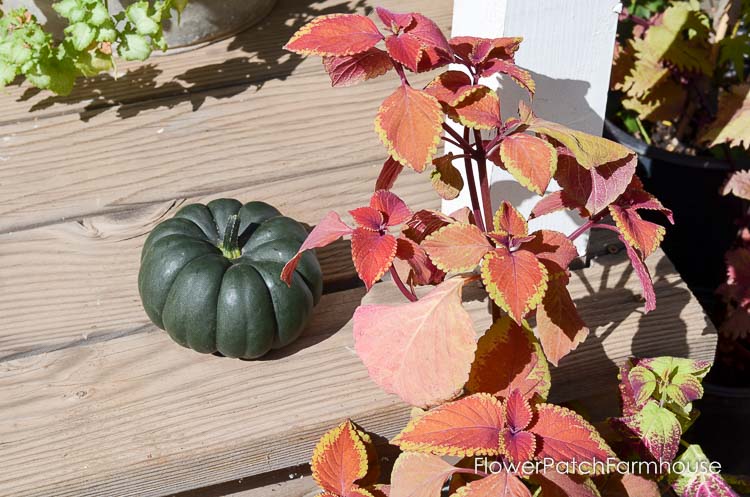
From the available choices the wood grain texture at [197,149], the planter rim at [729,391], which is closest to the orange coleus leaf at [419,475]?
the wood grain texture at [197,149]

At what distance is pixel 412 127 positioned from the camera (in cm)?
85

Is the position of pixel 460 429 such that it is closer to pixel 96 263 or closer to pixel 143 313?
pixel 143 313

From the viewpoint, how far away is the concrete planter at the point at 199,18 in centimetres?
163

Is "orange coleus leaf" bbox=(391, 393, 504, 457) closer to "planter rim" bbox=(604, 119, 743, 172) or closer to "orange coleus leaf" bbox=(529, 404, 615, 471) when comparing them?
"orange coleus leaf" bbox=(529, 404, 615, 471)

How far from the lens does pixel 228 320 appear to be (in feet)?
3.78

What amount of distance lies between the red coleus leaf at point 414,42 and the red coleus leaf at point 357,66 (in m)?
0.03

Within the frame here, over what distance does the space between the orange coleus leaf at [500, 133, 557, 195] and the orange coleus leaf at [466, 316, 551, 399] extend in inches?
9.3

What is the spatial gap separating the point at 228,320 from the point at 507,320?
1.32 feet

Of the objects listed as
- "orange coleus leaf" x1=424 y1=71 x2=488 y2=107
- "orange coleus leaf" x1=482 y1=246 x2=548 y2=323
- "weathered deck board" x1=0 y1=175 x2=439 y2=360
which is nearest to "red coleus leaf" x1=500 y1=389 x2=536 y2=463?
"orange coleus leaf" x1=482 y1=246 x2=548 y2=323

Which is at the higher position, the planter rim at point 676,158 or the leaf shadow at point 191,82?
the leaf shadow at point 191,82

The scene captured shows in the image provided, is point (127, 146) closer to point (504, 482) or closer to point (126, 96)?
point (126, 96)

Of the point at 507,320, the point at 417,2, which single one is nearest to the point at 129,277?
the point at 507,320

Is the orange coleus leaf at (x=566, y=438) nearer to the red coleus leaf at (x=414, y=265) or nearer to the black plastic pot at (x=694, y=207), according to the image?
the red coleus leaf at (x=414, y=265)

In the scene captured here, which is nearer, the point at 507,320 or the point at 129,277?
the point at 507,320
